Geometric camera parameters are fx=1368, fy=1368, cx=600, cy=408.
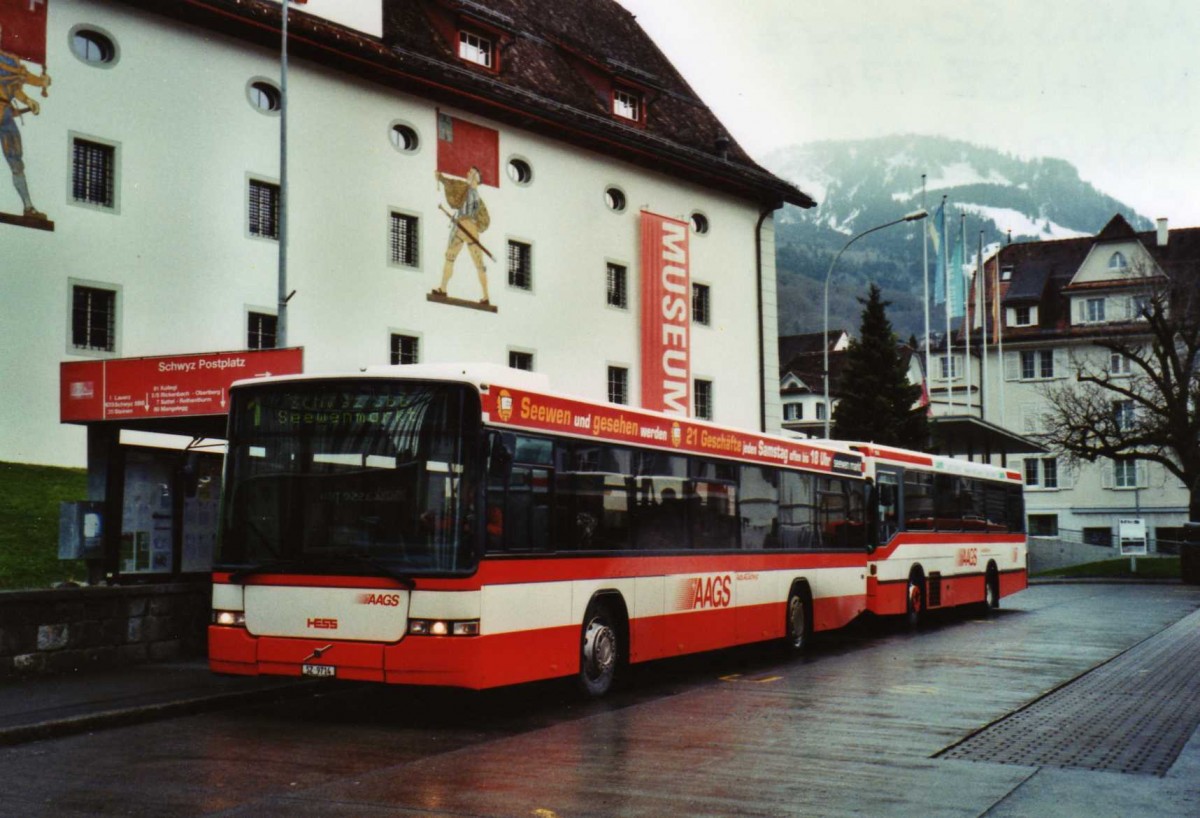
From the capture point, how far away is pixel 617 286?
3962cm

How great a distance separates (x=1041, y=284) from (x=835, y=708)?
75160mm

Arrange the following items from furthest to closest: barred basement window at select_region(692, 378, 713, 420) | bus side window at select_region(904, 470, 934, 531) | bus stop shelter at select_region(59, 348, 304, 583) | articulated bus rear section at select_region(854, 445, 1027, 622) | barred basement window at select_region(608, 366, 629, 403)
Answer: barred basement window at select_region(692, 378, 713, 420)
barred basement window at select_region(608, 366, 629, 403)
bus side window at select_region(904, 470, 934, 531)
articulated bus rear section at select_region(854, 445, 1027, 622)
bus stop shelter at select_region(59, 348, 304, 583)

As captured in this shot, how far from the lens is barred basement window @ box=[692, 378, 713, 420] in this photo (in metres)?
42.2

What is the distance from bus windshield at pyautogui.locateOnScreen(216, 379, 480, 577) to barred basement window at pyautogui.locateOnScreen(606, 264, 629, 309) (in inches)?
1107

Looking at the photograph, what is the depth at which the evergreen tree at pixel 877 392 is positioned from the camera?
6097cm

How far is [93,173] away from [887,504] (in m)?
17.2

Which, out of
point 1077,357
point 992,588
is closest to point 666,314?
point 992,588

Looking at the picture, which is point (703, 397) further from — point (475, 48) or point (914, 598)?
point (914, 598)

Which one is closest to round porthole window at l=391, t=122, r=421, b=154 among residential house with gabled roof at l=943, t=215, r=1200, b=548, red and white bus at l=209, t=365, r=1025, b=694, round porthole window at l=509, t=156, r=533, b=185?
round porthole window at l=509, t=156, r=533, b=185

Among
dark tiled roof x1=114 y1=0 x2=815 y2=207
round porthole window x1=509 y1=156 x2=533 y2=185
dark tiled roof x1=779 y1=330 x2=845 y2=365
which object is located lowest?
round porthole window x1=509 y1=156 x2=533 y2=185

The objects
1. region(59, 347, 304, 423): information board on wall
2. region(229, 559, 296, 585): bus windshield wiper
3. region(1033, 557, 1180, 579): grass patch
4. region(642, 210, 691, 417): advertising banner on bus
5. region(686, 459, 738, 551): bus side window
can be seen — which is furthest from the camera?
region(1033, 557, 1180, 579): grass patch

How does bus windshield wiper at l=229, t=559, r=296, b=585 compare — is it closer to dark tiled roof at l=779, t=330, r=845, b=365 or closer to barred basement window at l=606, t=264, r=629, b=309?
barred basement window at l=606, t=264, r=629, b=309

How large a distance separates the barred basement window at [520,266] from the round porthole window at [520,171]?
1664 millimetres

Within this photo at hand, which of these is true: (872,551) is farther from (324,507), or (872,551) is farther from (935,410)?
(935,410)
